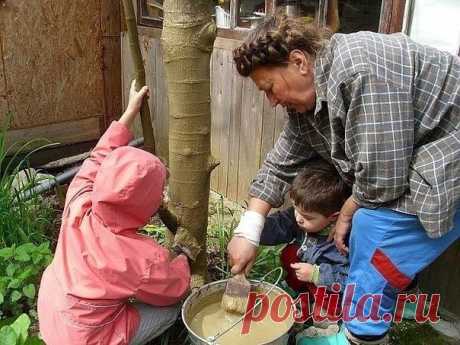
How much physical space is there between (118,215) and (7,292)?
1.05 m

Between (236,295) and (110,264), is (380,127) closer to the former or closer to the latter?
(236,295)

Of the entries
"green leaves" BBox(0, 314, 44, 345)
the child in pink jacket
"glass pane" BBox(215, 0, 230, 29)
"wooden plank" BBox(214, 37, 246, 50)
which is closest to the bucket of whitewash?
the child in pink jacket

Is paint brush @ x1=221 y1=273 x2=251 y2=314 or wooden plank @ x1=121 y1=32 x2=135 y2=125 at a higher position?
wooden plank @ x1=121 y1=32 x2=135 y2=125

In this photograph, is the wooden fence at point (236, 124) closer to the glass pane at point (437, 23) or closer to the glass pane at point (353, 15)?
the glass pane at point (353, 15)

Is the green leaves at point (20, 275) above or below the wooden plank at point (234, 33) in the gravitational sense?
below

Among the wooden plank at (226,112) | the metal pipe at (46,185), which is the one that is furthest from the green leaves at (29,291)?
the wooden plank at (226,112)

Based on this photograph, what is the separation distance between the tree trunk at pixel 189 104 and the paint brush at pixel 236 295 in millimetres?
244

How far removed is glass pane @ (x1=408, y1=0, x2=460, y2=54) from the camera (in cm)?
229

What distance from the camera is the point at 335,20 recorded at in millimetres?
3035

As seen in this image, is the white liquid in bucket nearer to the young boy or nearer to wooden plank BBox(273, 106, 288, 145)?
the young boy

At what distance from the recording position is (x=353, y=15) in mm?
2943

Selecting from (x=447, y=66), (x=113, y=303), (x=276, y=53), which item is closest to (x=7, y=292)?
(x=113, y=303)

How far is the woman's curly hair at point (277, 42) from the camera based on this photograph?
1797mm

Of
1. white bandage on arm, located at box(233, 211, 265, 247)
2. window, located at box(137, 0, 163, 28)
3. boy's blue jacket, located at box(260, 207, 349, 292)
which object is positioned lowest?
boy's blue jacket, located at box(260, 207, 349, 292)
